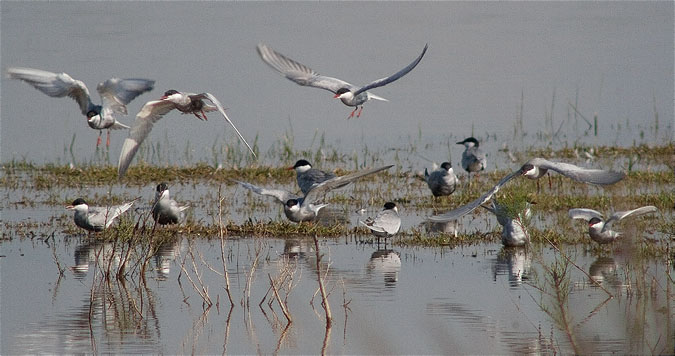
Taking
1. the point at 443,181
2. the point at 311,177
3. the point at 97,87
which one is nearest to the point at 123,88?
the point at 97,87

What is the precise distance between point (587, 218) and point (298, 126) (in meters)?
9.76

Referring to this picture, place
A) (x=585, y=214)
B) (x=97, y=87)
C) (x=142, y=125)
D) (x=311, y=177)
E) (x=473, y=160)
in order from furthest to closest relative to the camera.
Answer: (x=473, y=160)
(x=311, y=177)
(x=97, y=87)
(x=585, y=214)
(x=142, y=125)

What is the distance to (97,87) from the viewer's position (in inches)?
494

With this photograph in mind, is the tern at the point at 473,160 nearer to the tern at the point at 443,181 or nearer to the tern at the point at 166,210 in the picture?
the tern at the point at 443,181

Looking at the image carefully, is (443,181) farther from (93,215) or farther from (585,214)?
(93,215)

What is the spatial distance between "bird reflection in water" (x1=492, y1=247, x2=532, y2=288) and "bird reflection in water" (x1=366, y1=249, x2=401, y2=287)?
896 mm

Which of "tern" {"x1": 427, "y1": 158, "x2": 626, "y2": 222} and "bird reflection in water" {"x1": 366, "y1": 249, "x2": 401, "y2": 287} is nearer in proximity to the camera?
"bird reflection in water" {"x1": 366, "y1": 249, "x2": 401, "y2": 287}

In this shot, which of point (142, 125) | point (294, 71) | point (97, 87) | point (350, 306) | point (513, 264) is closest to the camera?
point (350, 306)

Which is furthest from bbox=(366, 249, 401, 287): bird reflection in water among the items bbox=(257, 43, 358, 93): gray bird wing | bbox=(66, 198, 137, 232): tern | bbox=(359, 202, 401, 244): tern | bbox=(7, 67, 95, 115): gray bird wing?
bbox=(7, 67, 95, 115): gray bird wing

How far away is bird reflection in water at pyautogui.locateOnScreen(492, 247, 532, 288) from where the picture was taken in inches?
359

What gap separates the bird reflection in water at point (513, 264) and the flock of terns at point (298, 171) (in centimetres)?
14

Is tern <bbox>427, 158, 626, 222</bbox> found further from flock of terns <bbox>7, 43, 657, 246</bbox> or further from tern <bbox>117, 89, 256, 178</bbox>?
tern <bbox>117, 89, 256, 178</bbox>

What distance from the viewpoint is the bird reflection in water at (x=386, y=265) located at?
913 centimetres

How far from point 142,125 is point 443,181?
440cm
